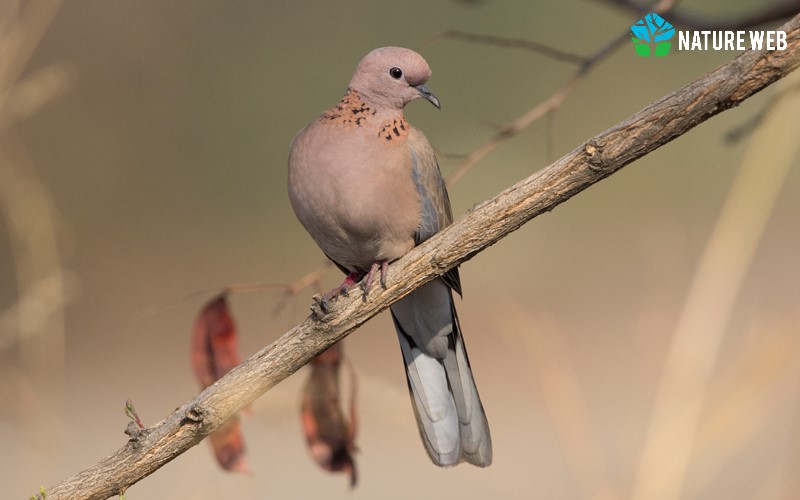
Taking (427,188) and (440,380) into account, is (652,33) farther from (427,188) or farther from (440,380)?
(440,380)

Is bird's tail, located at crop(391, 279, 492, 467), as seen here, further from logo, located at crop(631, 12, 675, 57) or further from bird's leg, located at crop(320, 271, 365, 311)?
logo, located at crop(631, 12, 675, 57)

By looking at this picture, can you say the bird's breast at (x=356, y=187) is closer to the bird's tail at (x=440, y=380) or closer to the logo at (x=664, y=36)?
the bird's tail at (x=440, y=380)

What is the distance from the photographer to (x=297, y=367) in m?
2.27

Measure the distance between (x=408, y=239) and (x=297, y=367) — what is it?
68 cm

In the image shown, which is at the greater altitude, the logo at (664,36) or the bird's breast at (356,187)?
the logo at (664,36)

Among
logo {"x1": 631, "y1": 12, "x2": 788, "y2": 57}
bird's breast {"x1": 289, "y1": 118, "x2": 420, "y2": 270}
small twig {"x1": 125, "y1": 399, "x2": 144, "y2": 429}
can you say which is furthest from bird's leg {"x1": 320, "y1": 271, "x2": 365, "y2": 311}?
logo {"x1": 631, "y1": 12, "x2": 788, "y2": 57}

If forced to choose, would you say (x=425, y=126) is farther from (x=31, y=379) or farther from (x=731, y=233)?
(x=731, y=233)

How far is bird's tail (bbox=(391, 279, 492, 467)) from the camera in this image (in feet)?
10.2

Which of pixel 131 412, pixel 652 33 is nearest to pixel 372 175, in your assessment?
pixel 131 412

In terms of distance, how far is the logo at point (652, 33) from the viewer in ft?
9.61

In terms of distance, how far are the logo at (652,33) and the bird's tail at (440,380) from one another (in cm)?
99

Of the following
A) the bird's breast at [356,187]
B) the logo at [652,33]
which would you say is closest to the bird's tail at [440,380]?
the bird's breast at [356,187]

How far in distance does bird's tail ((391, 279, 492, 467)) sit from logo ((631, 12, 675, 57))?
39.1 inches

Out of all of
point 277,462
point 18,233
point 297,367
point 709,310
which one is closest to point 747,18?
point 709,310
